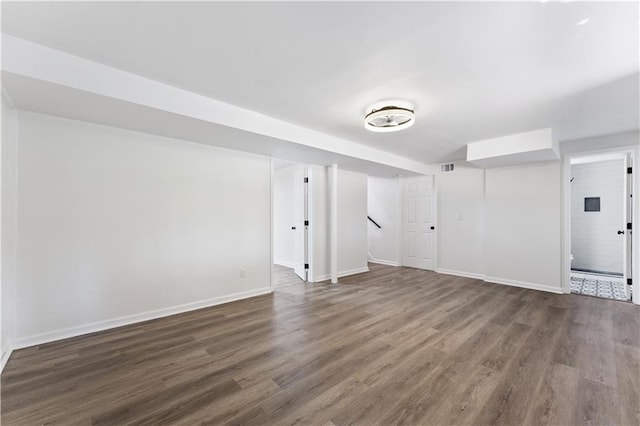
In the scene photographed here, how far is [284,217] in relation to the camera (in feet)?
22.2

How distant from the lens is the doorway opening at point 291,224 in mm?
5398

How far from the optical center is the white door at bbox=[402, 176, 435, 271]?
6.31m

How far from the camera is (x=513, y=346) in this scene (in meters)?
2.63

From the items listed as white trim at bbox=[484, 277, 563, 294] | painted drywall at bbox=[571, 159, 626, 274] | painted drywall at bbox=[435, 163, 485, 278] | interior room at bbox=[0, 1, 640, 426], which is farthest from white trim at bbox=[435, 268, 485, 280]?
painted drywall at bbox=[571, 159, 626, 274]

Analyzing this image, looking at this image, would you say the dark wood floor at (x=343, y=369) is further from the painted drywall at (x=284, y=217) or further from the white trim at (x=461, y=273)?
the painted drywall at (x=284, y=217)

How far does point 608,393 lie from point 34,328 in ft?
16.3

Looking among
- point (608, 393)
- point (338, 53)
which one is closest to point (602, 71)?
point (338, 53)

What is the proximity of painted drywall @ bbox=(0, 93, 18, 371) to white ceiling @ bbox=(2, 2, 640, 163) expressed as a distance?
1.02m

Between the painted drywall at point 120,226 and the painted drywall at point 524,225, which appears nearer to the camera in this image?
the painted drywall at point 120,226

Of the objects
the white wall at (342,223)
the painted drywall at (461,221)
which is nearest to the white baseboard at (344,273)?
the white wall at (342,223)

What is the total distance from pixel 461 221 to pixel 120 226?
6.06 metres

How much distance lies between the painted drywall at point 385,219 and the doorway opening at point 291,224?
7.87ft

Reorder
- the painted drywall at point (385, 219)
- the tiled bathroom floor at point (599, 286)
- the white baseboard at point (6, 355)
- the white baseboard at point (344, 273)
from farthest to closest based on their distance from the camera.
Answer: the painted drywall at point (385, 219) < the white baseboard at point (344, 273) < the tiled bathroom floor at point (599, 286) < the white baseboard at point (6, 355)

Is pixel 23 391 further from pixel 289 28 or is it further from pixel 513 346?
pixel 513 346
